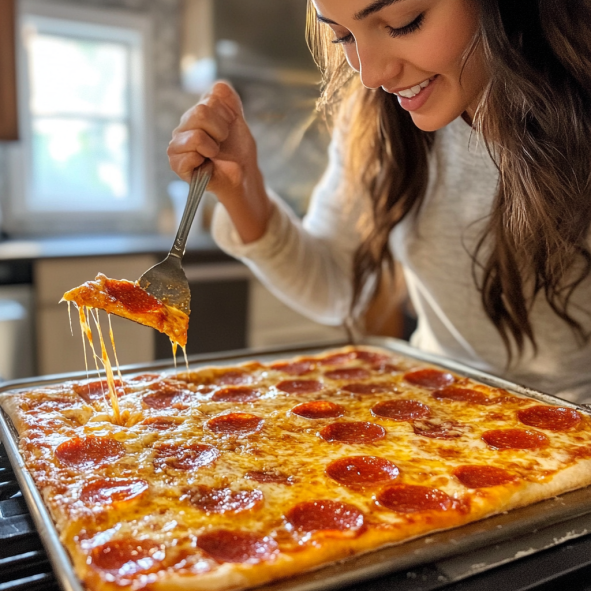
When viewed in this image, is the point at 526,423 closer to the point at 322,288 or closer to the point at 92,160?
the point at 322,288

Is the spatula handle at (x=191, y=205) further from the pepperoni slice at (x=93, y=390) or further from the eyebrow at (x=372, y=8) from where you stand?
the eyebrow at (x=372, y=8)

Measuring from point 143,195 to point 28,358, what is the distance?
1786 millimetres

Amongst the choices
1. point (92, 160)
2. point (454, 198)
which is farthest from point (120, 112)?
point (454, 198)

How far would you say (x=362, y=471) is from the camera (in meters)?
1.02

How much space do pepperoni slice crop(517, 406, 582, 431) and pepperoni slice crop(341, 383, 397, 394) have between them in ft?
1.02

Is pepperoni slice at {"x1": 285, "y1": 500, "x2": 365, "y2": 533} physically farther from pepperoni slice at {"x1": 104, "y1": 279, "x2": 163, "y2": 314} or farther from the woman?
the woman

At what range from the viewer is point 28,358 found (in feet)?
10.5

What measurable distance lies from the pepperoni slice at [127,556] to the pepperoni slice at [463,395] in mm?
793

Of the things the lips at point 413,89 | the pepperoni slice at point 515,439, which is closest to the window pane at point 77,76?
the lips at point 413,89

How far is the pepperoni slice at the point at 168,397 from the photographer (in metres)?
1.31

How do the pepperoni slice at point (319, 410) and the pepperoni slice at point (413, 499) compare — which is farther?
the pepperoni slice at point (319, 410)

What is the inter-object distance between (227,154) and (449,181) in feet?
2.08

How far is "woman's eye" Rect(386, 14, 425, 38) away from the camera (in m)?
1.15

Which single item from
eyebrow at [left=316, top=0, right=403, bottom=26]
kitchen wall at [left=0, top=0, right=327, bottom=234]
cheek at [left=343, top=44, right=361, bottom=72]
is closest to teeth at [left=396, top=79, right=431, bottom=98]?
cheek at [left=343, top=44, right=361, bottom=72]
